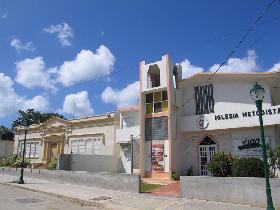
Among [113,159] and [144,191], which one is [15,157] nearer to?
[113,159]

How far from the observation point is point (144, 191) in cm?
1664

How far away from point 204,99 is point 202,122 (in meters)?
1.90

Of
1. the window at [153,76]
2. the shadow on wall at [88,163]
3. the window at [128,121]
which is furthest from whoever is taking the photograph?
the window at [128,121]

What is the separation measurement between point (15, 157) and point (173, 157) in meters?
17.4

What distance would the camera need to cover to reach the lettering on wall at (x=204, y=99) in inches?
877

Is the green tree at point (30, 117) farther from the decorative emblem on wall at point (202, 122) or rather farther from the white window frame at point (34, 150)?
the decorative emblem on wall at point (202, 122)

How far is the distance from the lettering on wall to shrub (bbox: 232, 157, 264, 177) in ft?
29.4

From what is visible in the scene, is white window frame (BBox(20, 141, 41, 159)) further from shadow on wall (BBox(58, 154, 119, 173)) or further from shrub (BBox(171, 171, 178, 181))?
shrub (BBox(171, 171, 178, 181))

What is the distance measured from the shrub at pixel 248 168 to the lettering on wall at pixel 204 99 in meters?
8.96

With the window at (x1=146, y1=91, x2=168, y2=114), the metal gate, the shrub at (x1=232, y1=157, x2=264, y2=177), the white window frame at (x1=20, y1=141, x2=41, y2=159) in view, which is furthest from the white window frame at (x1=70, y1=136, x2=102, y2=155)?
the shrub at (x1=232, y1=157, x2=264, y2=177)

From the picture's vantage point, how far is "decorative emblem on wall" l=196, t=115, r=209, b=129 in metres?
21.5

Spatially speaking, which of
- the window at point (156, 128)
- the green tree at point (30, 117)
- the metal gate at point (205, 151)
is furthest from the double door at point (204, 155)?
the green tree at point (30, 117)

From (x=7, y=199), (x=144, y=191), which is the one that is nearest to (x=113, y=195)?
(x=144, y=191)

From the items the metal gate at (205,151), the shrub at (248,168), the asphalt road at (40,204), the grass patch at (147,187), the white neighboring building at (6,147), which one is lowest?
the asphalt road at (40,204)
